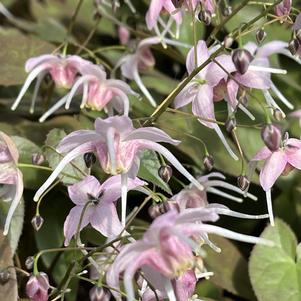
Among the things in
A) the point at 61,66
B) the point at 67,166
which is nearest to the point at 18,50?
the point at 61,66

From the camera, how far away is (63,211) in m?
1.18

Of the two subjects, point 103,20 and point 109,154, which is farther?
point 103,20

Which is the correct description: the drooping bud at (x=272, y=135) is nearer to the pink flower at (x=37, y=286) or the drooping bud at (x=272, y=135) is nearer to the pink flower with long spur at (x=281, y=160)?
the pink flower with long spur at (x=281, y=160)

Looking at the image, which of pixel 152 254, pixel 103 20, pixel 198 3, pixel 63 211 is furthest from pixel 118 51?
pixel 152 254

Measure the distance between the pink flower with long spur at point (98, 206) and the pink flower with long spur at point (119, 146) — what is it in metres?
0.03

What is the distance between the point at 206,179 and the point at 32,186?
246 millimetres

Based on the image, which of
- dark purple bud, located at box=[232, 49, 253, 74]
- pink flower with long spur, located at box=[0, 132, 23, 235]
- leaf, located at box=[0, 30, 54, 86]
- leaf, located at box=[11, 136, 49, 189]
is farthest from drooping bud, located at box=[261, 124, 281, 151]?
leaf, located at box=[0, 30, 54, 86]

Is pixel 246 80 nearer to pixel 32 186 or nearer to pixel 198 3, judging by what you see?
pixel 198 3

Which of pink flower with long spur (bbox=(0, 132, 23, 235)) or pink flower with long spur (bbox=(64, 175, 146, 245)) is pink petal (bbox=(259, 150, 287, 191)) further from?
pink flower with long spur (bbox=(0, 132, 23, 235))

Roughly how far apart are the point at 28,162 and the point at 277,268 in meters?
0.38

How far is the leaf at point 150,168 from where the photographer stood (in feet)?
3.24

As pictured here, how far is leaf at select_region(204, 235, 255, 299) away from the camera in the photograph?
1161 mm

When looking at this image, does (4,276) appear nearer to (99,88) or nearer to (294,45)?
(99,88)

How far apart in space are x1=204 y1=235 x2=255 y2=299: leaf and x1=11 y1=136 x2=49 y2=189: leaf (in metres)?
0.26
